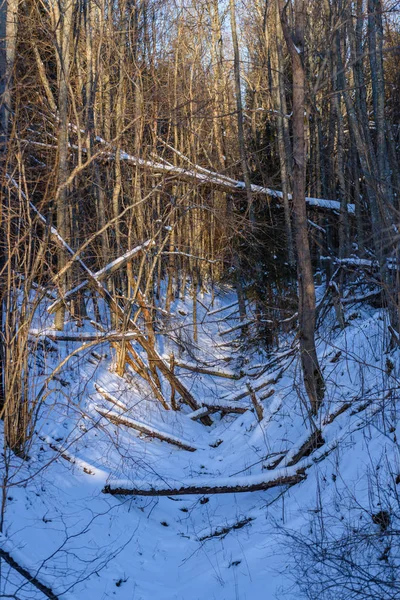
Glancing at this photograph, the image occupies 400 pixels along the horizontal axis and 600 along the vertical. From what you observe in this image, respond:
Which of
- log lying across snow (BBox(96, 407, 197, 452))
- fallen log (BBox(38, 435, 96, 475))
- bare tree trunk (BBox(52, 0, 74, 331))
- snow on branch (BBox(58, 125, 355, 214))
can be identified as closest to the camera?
fallen log (BBox(38, 435, 96, 475))

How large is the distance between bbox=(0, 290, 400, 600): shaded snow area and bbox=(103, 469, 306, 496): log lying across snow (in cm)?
2

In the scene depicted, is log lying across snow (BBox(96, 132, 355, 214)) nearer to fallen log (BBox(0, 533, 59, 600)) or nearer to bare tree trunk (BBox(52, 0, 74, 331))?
bare tree trunk (BBox(52, 0, 74, 331))

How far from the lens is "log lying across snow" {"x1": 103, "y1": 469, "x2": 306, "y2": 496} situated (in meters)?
6.53

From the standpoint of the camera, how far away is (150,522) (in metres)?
6.75

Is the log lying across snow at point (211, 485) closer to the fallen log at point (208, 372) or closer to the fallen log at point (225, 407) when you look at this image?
the fallen log at point (225, 407)

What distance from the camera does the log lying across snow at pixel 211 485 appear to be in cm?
653

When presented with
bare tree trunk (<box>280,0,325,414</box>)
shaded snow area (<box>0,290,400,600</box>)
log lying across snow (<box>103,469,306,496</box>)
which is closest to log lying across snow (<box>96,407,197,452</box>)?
shaded snow area (<box>0,290,400,600</box>)

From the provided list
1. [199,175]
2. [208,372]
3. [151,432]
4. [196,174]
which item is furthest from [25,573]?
[199,175]

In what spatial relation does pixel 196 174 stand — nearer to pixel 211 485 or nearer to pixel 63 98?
pixel 63 98

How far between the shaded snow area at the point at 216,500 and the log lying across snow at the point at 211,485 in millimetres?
17

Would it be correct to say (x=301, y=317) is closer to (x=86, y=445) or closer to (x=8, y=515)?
(x=86, y=445)

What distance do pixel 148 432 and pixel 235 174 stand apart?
40.7 feet

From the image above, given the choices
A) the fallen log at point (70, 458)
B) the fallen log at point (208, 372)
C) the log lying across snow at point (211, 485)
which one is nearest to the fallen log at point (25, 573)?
the log lying across snow at point (211, 485)

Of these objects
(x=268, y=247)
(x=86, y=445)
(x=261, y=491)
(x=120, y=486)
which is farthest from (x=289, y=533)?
(x=268, y=247)
